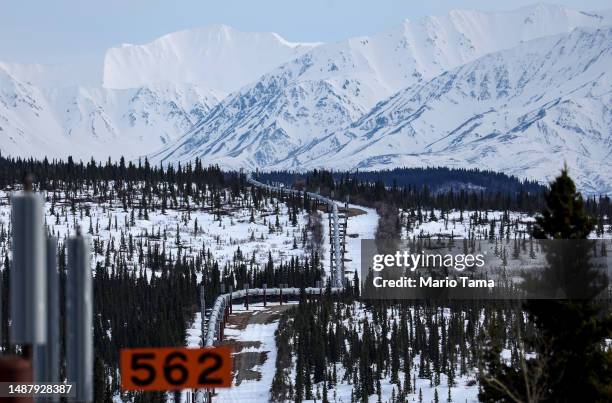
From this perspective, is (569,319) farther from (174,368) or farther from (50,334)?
(50,334)

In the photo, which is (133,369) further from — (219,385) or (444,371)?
(444,371)

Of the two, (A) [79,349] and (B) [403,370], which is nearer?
(A) [79,349]

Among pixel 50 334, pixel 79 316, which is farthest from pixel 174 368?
pixel 50 334

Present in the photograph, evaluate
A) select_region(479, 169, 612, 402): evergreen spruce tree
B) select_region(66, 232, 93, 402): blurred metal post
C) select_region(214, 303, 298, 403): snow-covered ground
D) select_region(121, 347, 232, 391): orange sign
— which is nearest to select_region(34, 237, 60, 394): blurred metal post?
select_region(66, 232, 93, 402): blurred metal post

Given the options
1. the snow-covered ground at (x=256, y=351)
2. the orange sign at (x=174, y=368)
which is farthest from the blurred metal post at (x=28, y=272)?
the snow-covered ground at (x=256, y=351)

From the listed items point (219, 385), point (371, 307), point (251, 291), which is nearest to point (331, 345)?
point (371, 307)

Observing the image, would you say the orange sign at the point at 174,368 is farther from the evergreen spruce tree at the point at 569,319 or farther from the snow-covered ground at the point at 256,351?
the snow-covered ground at the point at 256,351

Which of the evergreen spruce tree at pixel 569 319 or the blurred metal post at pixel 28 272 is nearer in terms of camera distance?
the blurred metal post at pixel 28 272
